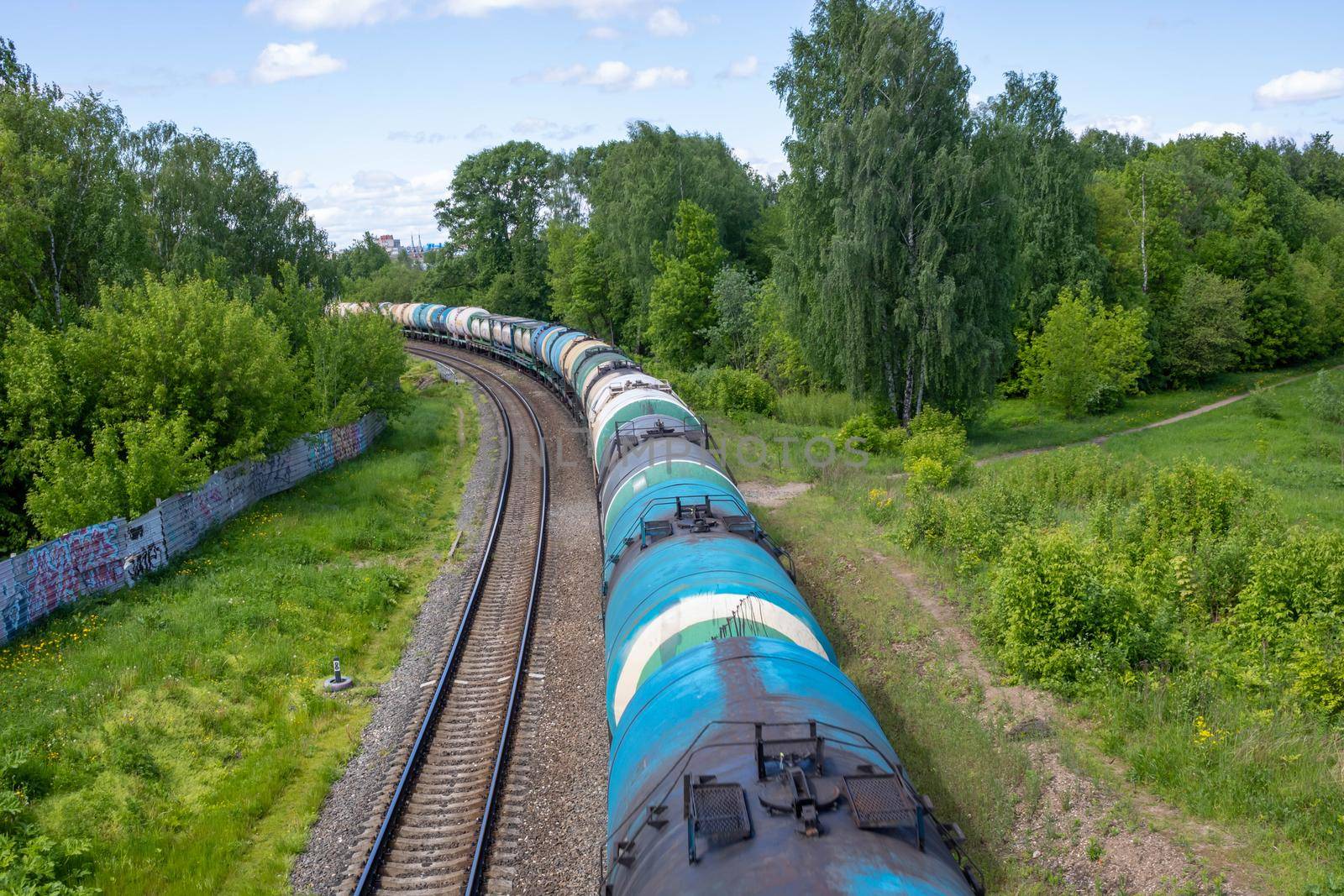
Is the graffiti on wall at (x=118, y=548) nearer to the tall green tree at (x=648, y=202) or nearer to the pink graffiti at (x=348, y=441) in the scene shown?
the pink graffiti at (x=348, y=441)

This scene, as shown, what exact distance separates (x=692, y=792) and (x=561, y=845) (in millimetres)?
5620

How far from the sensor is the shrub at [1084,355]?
133ft

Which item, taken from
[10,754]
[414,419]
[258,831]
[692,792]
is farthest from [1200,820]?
[414,419]

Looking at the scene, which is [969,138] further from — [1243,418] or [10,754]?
[10,754]

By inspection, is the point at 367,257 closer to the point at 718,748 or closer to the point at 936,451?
the point at 936,451

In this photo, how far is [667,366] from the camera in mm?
49562

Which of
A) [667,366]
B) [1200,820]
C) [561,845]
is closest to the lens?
[1200,820]

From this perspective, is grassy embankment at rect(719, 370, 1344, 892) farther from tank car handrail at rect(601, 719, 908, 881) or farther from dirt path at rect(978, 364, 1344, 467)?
dirt path at rect(978, 364, 1344, 467)

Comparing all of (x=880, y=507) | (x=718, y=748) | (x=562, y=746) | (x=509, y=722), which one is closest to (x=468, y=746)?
(x=509, y=722)

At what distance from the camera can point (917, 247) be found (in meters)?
31.2

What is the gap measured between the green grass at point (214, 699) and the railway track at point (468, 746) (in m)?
1.26

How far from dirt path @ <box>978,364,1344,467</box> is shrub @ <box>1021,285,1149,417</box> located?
2.89 metres

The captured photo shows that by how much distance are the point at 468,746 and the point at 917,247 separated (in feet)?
83.1

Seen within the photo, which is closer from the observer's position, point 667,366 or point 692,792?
point 692,792
